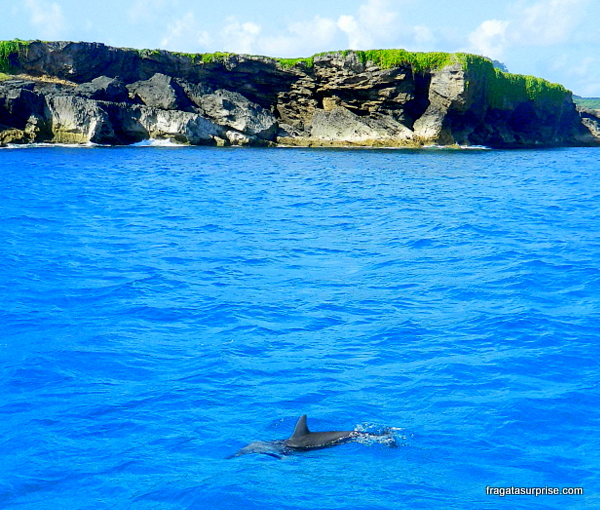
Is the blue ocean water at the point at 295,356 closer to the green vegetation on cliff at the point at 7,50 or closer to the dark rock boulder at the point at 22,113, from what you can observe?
the dark rock boulder at the point at 22,113

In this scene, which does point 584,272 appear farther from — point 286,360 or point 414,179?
point 414,179

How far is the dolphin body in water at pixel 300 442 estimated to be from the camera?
630cm

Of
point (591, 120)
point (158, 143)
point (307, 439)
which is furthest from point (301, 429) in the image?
point (591, 120)

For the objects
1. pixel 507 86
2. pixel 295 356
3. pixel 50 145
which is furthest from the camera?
pixel 507 86

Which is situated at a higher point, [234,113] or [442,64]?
[442,64]

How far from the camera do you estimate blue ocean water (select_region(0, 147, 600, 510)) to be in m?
6.04

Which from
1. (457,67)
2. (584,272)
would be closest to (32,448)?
(584,272)

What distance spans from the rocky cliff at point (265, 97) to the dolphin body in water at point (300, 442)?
3659 cm

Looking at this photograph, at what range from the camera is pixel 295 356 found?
8828 mm

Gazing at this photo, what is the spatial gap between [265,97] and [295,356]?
45.8 metres

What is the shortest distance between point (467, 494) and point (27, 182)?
2327 centimetres

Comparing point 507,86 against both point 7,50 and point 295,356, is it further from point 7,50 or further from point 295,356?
point 295,356

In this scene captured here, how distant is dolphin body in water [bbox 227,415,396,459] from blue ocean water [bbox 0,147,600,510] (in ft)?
0.31

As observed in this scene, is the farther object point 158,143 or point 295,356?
point 158,143
